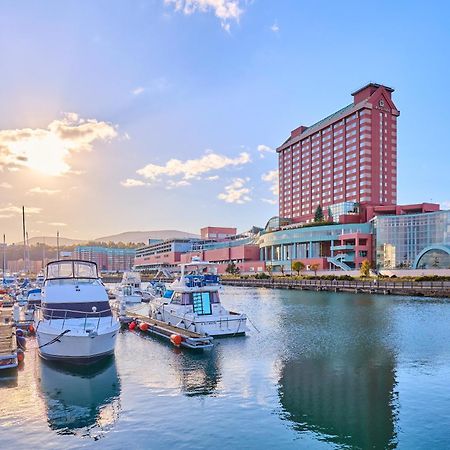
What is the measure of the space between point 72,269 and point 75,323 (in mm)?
8461

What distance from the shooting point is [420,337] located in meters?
39.0

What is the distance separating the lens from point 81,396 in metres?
23.4

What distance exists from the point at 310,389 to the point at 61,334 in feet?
52.6

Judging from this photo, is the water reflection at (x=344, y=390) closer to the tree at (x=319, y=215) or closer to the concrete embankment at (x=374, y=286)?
the concrete embankment at (x=374, y=286)

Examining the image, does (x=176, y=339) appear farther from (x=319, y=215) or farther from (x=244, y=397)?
(x=319, y=215)

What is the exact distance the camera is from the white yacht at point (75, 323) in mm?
28766

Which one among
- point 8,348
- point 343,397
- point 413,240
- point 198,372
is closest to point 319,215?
point 413,240

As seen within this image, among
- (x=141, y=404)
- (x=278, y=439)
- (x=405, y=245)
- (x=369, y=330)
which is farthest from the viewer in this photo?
(x=405, y=245)

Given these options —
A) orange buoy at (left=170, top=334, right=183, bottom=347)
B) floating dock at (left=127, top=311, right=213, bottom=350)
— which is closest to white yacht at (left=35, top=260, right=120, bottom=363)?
orange buoy at (left=170, top=334, right=183, bottom=347)

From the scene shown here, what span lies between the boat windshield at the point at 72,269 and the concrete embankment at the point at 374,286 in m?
61.1

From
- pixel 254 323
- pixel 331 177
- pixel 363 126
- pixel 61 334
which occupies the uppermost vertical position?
pixel 363 126

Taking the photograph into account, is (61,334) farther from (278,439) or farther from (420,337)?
(420,337)

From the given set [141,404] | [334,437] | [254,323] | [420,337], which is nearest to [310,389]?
[334,437]

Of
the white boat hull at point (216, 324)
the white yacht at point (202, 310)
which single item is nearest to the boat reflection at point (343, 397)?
the white boat hull at point (216, 324)
